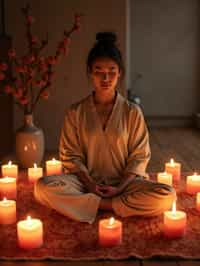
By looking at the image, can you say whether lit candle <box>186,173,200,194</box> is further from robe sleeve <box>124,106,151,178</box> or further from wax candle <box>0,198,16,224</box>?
wax candle <box>0,198,16,224</box>

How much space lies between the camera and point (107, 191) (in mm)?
2389

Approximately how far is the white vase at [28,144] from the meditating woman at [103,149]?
3.05ft

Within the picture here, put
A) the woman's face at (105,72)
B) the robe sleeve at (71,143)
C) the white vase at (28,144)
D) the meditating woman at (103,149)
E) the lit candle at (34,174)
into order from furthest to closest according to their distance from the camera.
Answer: the white vase at (28,144)
the lit candle at (34,174)
the robe sleeve at (71,143)
the woman's face at (105,72)
the meditating woman at (103,149)

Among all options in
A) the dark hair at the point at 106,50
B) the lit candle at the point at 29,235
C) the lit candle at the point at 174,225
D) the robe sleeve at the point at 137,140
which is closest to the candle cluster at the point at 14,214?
the lit candle at the point at 29,235

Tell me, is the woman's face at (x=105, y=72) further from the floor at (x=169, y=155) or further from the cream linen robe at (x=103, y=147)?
the floor at (x=169, y=155)

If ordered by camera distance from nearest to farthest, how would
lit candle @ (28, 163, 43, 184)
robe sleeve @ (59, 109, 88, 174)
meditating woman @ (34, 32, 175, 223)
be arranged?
1. meditating woman @ (34, 32, 175, 223)
2. robe sleeve @ (59, 109, 88, 174)
3. lit candle @ (28, 163, 43, 184)

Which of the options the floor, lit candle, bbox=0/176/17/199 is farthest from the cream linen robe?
the floor

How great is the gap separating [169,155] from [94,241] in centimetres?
219

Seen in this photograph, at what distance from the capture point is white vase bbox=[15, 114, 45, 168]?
11.5 ft

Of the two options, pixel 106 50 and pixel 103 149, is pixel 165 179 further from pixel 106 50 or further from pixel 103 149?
pixel 106 50

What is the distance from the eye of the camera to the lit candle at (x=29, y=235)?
192 centimetres

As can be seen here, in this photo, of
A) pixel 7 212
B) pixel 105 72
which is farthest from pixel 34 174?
pixel 105 72

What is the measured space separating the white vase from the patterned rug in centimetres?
108

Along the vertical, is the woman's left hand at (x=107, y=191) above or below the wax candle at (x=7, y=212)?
above
